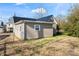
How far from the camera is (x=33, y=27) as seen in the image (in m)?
2.64

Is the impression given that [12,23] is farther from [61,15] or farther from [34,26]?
[61,15]

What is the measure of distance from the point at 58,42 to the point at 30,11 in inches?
23.0

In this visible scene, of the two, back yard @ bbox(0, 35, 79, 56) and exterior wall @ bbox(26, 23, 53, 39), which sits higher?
exterior wall @ bbox(26, 23, 53, 39)

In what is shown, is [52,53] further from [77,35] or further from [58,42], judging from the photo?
[77,35]

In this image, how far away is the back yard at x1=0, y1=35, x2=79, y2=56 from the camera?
2618 mm

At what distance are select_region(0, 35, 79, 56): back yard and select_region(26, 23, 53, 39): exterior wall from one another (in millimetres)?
61

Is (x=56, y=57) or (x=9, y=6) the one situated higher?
(x=9, y=6)

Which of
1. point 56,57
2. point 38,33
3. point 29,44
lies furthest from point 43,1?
point 56,57

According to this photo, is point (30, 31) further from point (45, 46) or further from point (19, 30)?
point (45, 46)

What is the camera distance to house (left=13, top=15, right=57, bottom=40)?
2617 mm

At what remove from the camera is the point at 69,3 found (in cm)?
262

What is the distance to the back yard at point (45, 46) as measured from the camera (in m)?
2.62

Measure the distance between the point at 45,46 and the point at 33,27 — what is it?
0.32 metres

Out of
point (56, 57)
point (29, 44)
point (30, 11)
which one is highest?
point (30, 11)
